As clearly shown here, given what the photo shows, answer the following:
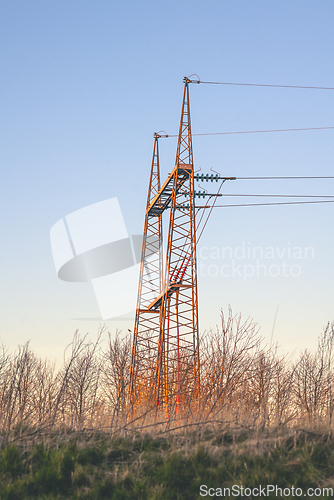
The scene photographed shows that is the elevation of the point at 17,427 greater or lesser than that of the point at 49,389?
lesser

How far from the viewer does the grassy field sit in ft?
20.9

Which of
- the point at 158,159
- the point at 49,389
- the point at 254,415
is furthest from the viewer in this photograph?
the point at 158,159

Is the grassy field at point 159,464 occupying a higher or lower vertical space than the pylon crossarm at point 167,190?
lower

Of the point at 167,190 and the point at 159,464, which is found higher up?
the point at 167,190

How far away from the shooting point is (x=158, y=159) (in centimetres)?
2619

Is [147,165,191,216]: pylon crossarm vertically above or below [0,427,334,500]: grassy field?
above

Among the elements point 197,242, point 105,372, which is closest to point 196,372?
point 197,242

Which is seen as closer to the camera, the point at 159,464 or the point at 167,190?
the point at 159,464

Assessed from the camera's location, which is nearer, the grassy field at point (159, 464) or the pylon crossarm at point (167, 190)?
the grassy field at point (159, 464)

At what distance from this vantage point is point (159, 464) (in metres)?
6.96

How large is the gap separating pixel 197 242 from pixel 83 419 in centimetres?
1105

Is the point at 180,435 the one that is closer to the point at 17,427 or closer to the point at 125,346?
the point at 17,427

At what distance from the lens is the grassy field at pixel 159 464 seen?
6363mm

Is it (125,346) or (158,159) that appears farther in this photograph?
(125,346)
